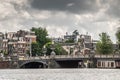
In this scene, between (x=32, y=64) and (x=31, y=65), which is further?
(x=31, y=65)

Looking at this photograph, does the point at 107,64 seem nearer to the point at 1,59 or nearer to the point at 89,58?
the point at 89,58

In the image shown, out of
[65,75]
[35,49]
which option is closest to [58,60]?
[35,49]

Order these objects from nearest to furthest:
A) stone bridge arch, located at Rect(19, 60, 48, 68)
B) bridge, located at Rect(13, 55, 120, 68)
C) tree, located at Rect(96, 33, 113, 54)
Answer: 1. bridge, located at Rect(13, 55, 120, 68)
2. stone bridge arch, located at Rect(19, 60, 48, 68)
3. tree, located at Rect(96, 33, 113, 54)

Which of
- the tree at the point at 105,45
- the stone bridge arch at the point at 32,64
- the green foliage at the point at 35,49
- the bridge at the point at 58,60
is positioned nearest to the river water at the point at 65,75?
the bridge at the point at 58,60

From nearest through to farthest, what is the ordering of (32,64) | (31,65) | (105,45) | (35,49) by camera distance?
1. (105,45)
2. (32,64)
3. (31,65)
4. (35,49)

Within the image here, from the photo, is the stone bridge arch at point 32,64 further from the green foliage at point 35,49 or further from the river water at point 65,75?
the river water at point 65,75

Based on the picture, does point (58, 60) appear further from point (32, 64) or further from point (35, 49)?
point (35, 49)

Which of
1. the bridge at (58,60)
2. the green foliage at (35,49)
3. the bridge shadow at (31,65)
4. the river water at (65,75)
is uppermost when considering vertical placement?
the green foliage at (35,49)

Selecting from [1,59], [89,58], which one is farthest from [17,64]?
[89,58]

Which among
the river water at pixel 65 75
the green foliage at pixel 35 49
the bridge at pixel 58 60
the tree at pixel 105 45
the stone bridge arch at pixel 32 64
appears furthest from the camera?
the green foliage at pixel 35 49

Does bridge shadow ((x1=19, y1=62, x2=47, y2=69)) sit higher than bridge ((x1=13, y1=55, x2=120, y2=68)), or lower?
lower

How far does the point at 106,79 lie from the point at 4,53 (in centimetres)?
12128

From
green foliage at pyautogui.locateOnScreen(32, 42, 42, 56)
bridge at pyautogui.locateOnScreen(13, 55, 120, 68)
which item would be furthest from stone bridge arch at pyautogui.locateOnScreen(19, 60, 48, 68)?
green foliage at pyautogui.locateOnScreen(32, 42, 42, 56)

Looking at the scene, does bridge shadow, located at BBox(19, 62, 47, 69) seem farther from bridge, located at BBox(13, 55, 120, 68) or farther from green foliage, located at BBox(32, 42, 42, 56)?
green foliage, located at BBox(32, 42, 42, 56)
